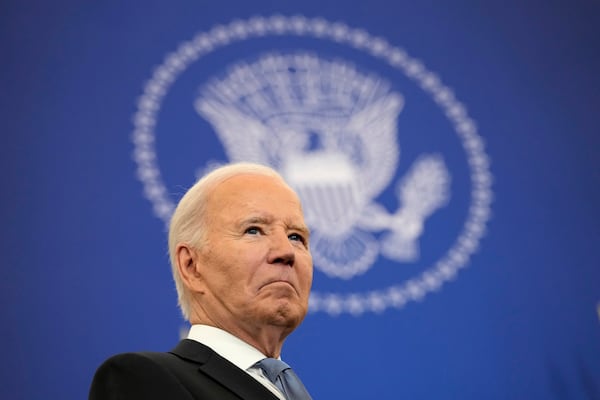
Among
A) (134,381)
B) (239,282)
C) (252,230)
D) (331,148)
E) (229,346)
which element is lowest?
(134,381)

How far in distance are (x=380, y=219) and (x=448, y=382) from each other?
0.56 m

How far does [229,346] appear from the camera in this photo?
1.51 meters

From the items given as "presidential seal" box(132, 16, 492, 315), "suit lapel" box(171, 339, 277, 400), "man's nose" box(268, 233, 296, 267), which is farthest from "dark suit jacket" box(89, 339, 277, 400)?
"presidential seal" box(132, 16, 492, 315)

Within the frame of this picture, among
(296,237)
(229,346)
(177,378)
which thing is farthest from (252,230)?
(177,378)

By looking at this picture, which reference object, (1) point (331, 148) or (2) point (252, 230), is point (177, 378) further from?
(1) point (331, 148)

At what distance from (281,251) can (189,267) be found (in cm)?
20

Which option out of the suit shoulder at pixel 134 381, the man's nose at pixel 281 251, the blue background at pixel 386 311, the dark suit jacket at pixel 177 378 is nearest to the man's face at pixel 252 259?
the man's nose at pixel 281 251

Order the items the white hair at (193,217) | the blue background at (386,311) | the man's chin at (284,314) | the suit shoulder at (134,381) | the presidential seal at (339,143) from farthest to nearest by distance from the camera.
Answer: the presidential seal at (339,143) < the blue background at (386,311) < the white hair at (193,217) < the man's chin at (284,314) < the suit shoulder at (134,381)

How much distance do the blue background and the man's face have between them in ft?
2.57

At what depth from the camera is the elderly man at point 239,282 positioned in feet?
4.71

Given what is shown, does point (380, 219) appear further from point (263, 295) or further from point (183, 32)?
point (263, 295)

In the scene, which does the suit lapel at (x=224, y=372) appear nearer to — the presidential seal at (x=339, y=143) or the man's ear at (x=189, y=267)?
the man's ear at (x=189, y=267)

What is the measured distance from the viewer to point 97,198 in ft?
7.68

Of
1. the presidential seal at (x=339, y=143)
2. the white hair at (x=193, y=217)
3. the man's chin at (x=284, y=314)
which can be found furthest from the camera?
the presidential seal at (x=339, y=143)
